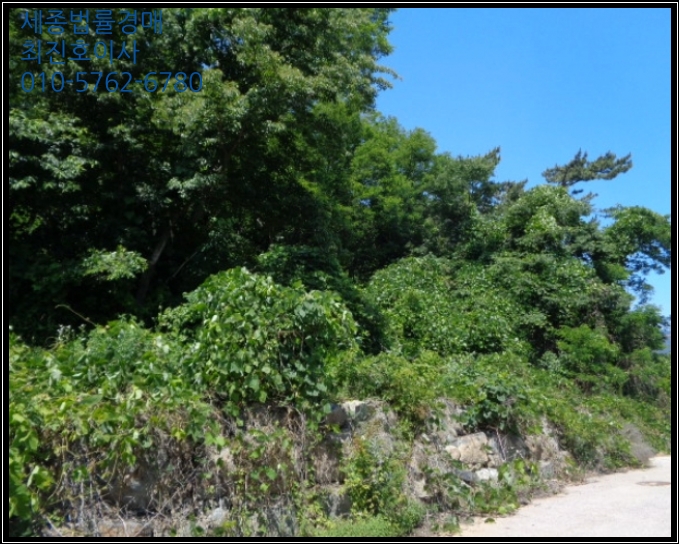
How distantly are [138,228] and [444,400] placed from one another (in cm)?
556

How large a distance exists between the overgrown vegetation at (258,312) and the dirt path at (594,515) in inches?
15.5

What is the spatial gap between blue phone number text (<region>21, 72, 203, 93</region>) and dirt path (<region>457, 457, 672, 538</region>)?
745cm

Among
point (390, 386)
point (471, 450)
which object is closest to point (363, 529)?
point (390, 386)

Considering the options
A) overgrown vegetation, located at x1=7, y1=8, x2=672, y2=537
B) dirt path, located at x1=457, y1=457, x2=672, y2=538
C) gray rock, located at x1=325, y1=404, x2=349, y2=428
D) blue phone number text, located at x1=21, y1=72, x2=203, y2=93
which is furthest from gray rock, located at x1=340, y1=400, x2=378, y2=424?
blue phone number text, located at x1=21, y1=72, x2=203, y2=93

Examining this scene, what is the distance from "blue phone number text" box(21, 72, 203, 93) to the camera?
8180mm

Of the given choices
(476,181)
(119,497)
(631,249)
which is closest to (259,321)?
(119,497)

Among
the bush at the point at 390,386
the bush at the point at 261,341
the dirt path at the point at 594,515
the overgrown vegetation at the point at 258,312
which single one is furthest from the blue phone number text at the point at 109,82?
the dirt path at the point at 594,515

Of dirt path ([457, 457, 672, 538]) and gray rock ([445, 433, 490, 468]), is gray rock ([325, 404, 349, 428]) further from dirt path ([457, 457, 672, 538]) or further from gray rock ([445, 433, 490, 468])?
dirt path ([457, 457, 672, 538])

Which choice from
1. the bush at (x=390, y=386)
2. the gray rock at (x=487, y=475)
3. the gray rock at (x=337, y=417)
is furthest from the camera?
the gray rock at (x=487, y=475)

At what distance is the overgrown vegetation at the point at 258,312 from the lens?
466 centimetres

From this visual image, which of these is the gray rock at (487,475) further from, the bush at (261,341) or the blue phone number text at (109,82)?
the blue phone number text at (109,82)

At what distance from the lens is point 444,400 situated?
7.21 m

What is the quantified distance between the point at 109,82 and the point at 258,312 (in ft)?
17.1
